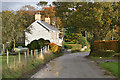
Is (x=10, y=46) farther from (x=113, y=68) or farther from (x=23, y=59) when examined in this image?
(x=113, y=68)

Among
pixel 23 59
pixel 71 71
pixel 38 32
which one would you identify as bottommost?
pixel 71 71

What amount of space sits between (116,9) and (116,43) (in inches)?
201

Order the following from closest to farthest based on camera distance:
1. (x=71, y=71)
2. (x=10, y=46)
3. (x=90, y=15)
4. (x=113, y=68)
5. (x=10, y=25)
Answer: (x=71, y=71), (x=113, y=68), (x=90, y=15), (x=10, y=25), (x=10, y=46)

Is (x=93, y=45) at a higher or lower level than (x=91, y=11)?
lower

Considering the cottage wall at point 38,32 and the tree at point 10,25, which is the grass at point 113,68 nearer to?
the tree at point 10,25

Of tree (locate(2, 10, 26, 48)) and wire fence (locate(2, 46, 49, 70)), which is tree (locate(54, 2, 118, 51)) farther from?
tree (locate(2, 10, 26, 48))

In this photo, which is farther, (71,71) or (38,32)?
(38,32)

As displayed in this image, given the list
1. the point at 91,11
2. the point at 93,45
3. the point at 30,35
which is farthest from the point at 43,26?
the point at 91,11

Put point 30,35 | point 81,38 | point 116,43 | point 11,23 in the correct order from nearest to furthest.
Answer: point 116,43 → point 11,23 → point 30,35 → point 81,38

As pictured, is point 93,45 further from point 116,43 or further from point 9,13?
point 9,13

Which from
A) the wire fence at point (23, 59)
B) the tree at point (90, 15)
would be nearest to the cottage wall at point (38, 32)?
the tree at point (90, 15)

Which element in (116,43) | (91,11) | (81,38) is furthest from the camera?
(81,38)

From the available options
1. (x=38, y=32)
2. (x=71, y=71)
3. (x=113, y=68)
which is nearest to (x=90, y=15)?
(x=113, y=68)

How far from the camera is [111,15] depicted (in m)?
32.5
